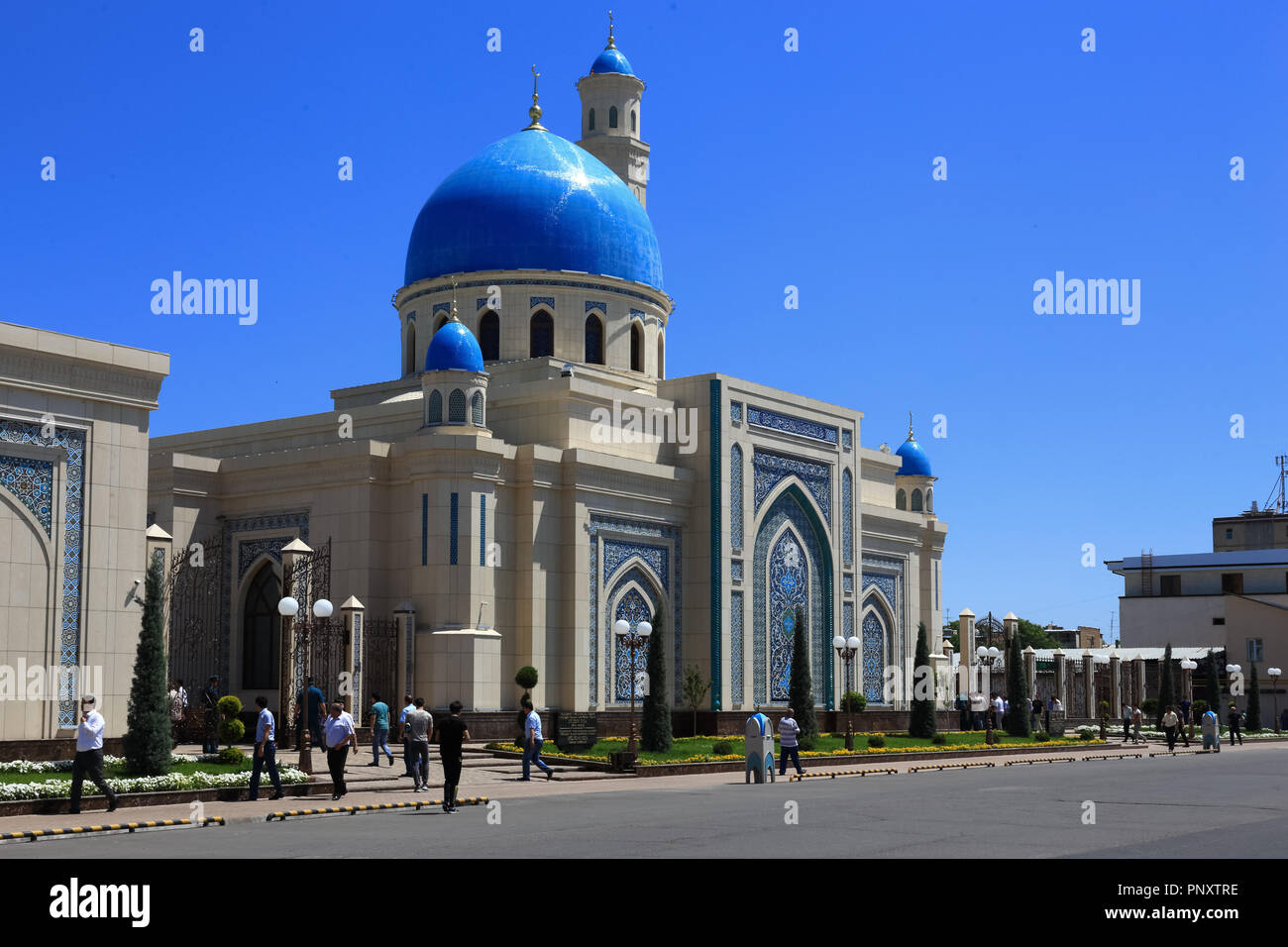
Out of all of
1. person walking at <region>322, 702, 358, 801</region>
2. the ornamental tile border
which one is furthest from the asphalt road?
the ornamental tile border

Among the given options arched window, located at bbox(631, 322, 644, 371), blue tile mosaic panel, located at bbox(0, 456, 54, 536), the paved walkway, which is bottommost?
the paved walkway

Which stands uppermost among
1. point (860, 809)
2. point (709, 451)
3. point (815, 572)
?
point (709, 451)

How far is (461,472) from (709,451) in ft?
25.4

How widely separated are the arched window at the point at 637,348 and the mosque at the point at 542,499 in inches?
2.4

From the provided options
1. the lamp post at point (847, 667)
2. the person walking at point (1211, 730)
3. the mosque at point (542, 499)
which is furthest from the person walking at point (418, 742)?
the person walking at point (1211, 730)

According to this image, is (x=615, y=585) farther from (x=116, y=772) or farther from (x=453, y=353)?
(x=116, y=772)

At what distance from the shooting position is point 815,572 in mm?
40438

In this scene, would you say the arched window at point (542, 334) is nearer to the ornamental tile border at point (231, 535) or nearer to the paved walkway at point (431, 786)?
the ornamental tile border at point (231, 535)

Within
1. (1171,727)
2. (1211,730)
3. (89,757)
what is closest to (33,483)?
(89,757)

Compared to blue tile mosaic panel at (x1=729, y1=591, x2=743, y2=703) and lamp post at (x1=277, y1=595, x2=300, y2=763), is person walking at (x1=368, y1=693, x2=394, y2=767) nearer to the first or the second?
lamp post at (x1=277, y1=595, x2=300, y2=763)

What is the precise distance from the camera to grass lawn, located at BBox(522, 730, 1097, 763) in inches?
1155

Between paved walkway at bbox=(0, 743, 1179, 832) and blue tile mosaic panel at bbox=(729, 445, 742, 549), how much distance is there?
286 inches
